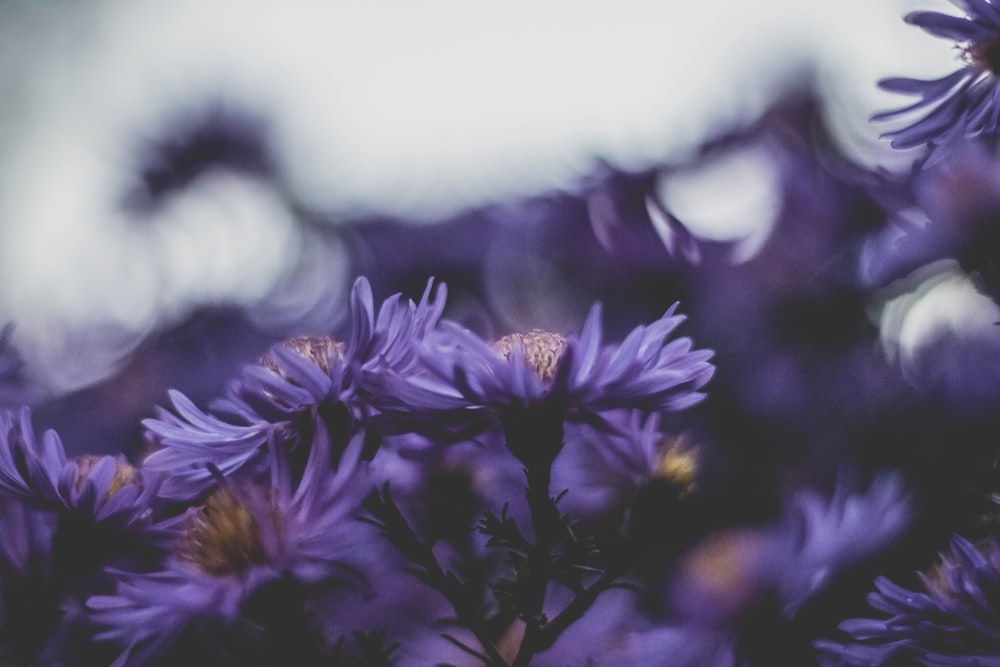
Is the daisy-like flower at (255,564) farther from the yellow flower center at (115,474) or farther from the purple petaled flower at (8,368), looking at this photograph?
the purple petaled flower at (8,368)

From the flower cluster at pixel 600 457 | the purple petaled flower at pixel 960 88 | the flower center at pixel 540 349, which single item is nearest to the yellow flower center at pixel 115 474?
A: the flower cluster at pixel 600 457

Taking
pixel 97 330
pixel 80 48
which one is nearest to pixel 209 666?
pixel 97 330

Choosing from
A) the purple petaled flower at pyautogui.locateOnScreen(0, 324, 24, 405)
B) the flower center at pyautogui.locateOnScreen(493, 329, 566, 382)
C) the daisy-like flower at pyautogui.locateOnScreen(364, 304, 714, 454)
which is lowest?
the purple petaled flower at pyautogui.locateOnScreen(0, 324, 24, 405)

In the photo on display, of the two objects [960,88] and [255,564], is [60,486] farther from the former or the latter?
[960,88]

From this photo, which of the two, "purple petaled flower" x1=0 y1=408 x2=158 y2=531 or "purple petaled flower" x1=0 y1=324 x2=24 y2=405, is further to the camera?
"purple petaled flower" x1=0 y1=324 x2=24 y2=405

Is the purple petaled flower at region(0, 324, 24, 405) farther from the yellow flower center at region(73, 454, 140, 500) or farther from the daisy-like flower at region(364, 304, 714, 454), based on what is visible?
the daisy-like flower at region(364, 304, 714, 454)

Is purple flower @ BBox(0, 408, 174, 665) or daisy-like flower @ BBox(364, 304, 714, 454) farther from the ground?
daisy-like flower @ BBox(364, 304, 714, 454)

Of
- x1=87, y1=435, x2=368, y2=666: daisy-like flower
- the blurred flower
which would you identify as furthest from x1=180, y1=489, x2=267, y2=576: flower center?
the blurred flower

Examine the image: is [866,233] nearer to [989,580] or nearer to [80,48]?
[989,580]
